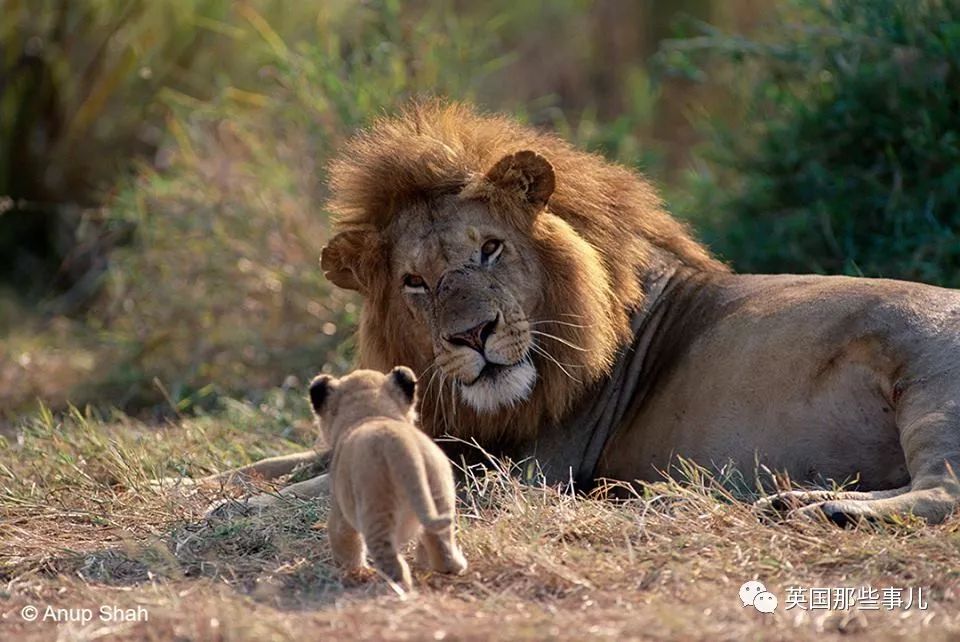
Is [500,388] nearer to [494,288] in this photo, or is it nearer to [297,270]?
[494,288]

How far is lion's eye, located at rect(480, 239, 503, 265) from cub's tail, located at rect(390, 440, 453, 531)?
1.33 m

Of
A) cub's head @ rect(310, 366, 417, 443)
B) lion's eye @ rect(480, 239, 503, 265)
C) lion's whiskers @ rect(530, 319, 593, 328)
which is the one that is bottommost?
lion's whiskers @ rect(530, 319, 593, 328)

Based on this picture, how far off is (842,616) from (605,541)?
0.87 meters

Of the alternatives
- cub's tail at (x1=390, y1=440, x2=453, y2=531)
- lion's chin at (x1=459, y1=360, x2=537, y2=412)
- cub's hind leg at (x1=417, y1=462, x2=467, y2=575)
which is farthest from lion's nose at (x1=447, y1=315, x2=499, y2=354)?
cub's tail at (x1=390, y1=440, x2=453, y2=531)

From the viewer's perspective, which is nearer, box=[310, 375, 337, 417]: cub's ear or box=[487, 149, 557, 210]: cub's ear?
box=[310, 375, 337, 417]: cub's ear

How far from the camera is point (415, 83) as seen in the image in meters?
8.41

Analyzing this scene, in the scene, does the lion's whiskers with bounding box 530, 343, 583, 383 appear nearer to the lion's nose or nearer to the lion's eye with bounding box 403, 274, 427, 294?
the lion's nose

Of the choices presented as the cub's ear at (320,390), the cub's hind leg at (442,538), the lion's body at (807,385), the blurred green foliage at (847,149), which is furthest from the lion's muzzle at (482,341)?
the blurred green foliage at (847,149)

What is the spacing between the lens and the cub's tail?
3.50 m

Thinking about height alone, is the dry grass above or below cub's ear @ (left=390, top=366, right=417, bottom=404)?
below

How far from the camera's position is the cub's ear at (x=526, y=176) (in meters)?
4.83

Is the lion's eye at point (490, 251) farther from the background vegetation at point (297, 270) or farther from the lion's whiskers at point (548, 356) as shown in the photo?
the background vegetation at point (297, 270)

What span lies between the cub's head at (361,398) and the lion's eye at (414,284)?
2.57 ft

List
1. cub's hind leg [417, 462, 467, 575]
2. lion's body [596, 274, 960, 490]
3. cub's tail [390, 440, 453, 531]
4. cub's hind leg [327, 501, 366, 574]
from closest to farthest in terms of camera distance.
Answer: cub's tail [390, 440, 453, 531] < cub's hind leg [417, 462, 467, 575] < cub's hind leg [327, 501, 366, 574] < lion's body [596, 274, 960, 490]
